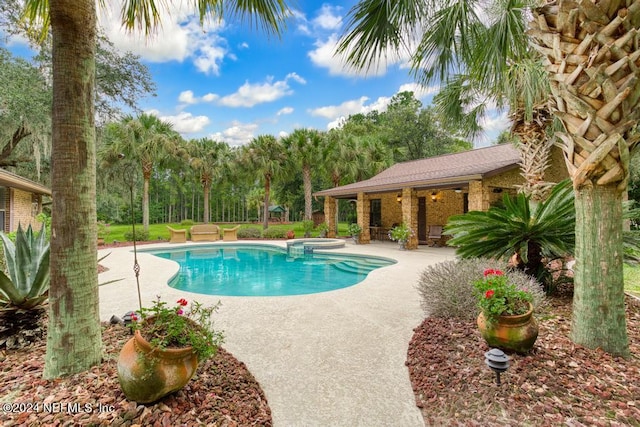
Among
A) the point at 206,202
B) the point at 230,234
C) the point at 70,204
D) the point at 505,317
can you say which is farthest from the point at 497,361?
the point at 206,202

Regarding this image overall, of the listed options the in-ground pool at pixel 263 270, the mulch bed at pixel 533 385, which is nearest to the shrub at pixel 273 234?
the in-ground pool at pixel 263 270

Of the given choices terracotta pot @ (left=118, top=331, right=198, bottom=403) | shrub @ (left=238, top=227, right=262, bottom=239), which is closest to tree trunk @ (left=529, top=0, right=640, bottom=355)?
terracotta pot @ (left=118, top=331, right=198, bottom=403)

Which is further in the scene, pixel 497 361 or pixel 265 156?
pixel 265 156

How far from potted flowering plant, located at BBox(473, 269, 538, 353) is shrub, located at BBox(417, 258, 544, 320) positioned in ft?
2.41

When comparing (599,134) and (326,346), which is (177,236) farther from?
(599,134)

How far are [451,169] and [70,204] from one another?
13424 millimetres

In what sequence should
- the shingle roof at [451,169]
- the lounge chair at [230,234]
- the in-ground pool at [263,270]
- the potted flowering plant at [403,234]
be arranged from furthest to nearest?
the lounge chair at [230,234], the potted flowering plant at [403,234], the shingle roof at [451,169], the in-ground pool at [263,270]

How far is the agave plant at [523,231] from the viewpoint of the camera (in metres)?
4.41

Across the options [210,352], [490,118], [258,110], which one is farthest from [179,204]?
[210,352]

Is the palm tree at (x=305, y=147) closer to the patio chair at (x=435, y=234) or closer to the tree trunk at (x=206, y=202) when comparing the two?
the tree trunk at (x=206, y=202)

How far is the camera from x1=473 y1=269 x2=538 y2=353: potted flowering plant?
9.57 feet

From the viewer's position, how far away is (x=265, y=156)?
69.8 ft

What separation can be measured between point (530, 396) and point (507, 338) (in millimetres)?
588

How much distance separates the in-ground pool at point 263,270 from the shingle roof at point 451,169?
362cm
